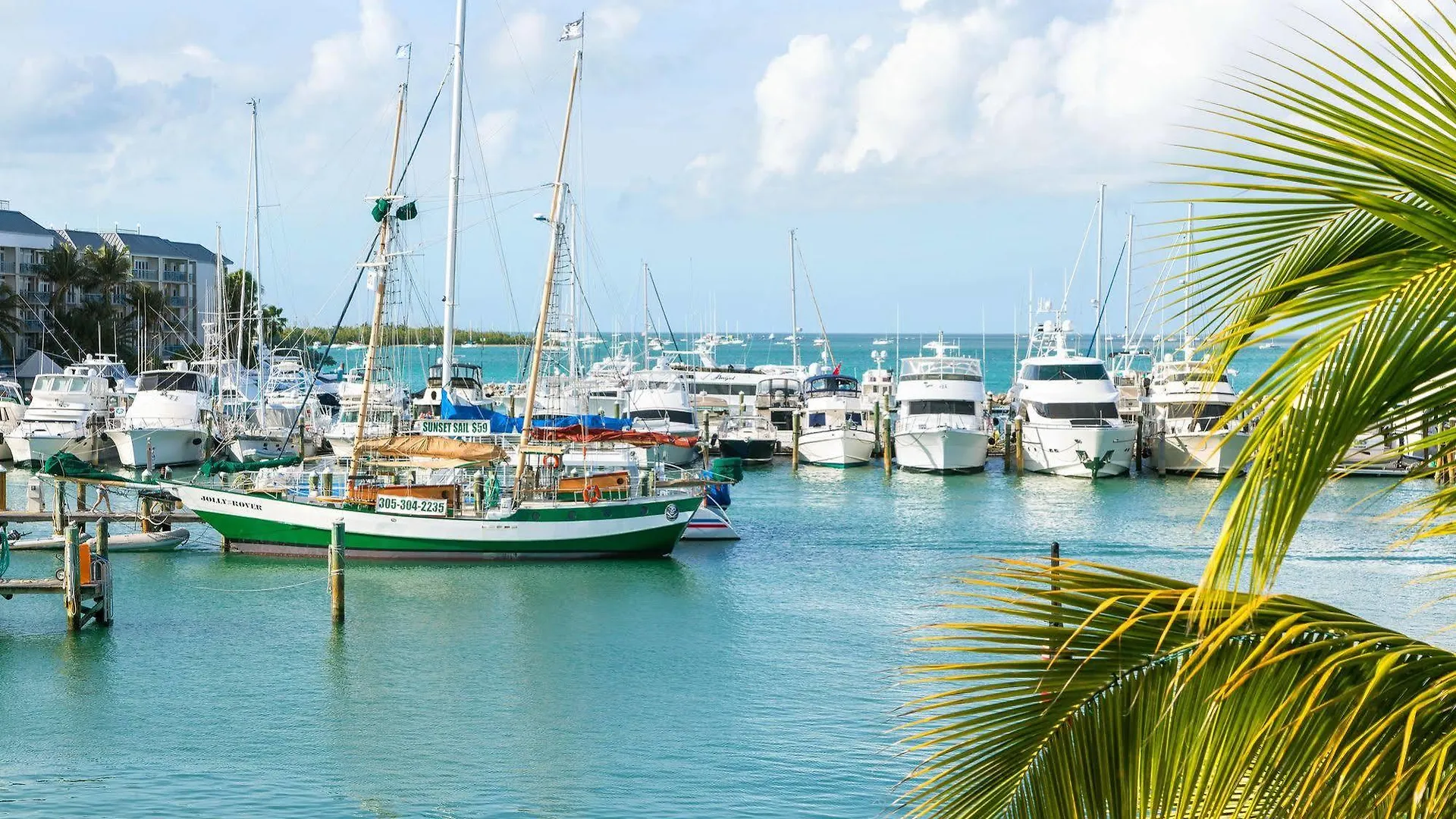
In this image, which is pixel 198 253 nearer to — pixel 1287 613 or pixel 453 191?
pixel 453 191

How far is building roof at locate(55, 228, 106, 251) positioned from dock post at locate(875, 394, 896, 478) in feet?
221

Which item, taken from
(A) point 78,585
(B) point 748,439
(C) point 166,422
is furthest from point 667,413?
(A) point 78,585

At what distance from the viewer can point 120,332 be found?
338ft

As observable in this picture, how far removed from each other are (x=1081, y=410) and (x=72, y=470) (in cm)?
3854

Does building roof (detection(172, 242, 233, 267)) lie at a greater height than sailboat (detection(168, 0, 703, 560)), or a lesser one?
greater

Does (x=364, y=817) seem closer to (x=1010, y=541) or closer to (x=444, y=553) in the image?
(x=444, y=553)

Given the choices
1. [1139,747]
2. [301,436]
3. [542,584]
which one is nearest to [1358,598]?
[542,584]

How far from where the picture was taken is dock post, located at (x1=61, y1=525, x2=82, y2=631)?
90.7 ft

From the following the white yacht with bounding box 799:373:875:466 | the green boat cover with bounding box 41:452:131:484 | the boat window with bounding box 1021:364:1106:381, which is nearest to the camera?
the green boat cover with bounding box 41:452:131:484

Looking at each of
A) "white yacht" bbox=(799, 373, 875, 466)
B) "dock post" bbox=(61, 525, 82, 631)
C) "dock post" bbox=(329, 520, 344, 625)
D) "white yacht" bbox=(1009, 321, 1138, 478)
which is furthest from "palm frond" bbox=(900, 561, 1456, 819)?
"white yacht" bbox=(799, 373, 875, 466)

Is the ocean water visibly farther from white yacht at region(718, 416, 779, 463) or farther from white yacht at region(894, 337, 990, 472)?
white yacht at region(718, 416, 779, 463)

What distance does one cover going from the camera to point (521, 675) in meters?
26.7

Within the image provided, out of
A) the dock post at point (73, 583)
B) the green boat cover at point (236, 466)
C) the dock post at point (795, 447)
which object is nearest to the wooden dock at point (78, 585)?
the dock post at point (73, 583)

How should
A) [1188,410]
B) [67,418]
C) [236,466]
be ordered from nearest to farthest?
[236,466]
[67,418]
[1188,410]
